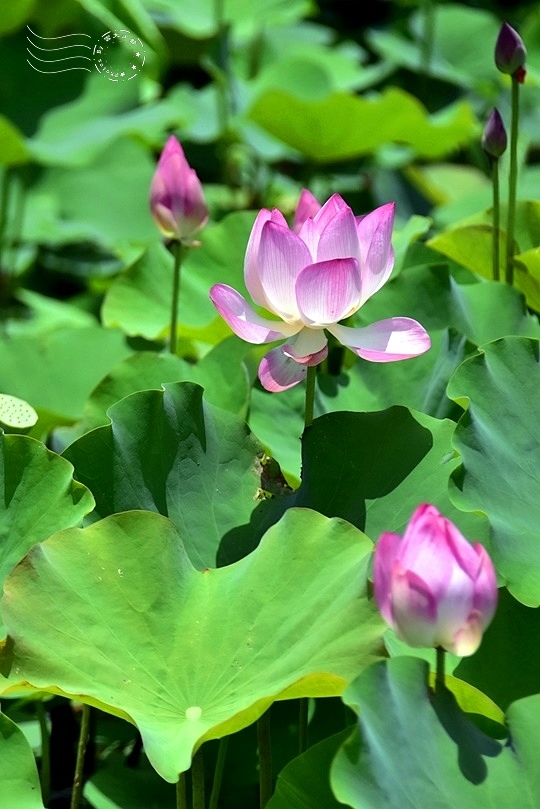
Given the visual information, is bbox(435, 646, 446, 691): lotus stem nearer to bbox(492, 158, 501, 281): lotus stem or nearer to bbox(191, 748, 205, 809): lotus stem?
bbox(191, 748, 205, 809): lotus stem

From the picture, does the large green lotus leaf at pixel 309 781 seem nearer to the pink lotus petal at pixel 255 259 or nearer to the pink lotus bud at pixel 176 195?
the pink lotus petal at pixel 255 259

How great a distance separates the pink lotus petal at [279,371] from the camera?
858mm

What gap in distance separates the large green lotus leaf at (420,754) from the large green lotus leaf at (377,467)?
23 centimetres

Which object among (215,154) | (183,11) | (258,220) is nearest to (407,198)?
(215,154)

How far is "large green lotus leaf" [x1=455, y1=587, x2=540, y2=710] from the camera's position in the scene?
0.84 m

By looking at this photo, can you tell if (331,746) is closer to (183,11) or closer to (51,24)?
(51,24)

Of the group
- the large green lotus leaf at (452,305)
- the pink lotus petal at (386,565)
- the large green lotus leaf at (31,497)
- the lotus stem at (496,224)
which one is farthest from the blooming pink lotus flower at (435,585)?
the lotus stem at (496,224)

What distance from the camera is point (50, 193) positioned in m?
2.86

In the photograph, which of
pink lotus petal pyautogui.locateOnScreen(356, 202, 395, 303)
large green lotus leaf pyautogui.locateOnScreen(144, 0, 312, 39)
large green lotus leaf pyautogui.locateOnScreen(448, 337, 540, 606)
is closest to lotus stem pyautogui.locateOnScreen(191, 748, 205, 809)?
large green lotus leaf pyautogui.locateOnScreen(448, 337, 540, 606)

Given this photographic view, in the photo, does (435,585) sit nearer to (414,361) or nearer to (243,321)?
(243,321)

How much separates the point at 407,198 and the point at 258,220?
2.45 m

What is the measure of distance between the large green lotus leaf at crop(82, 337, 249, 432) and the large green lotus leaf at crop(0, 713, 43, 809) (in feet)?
1.39

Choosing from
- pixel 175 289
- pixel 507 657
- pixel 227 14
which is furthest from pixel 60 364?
pixel 227 14

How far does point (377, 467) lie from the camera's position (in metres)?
0.90
